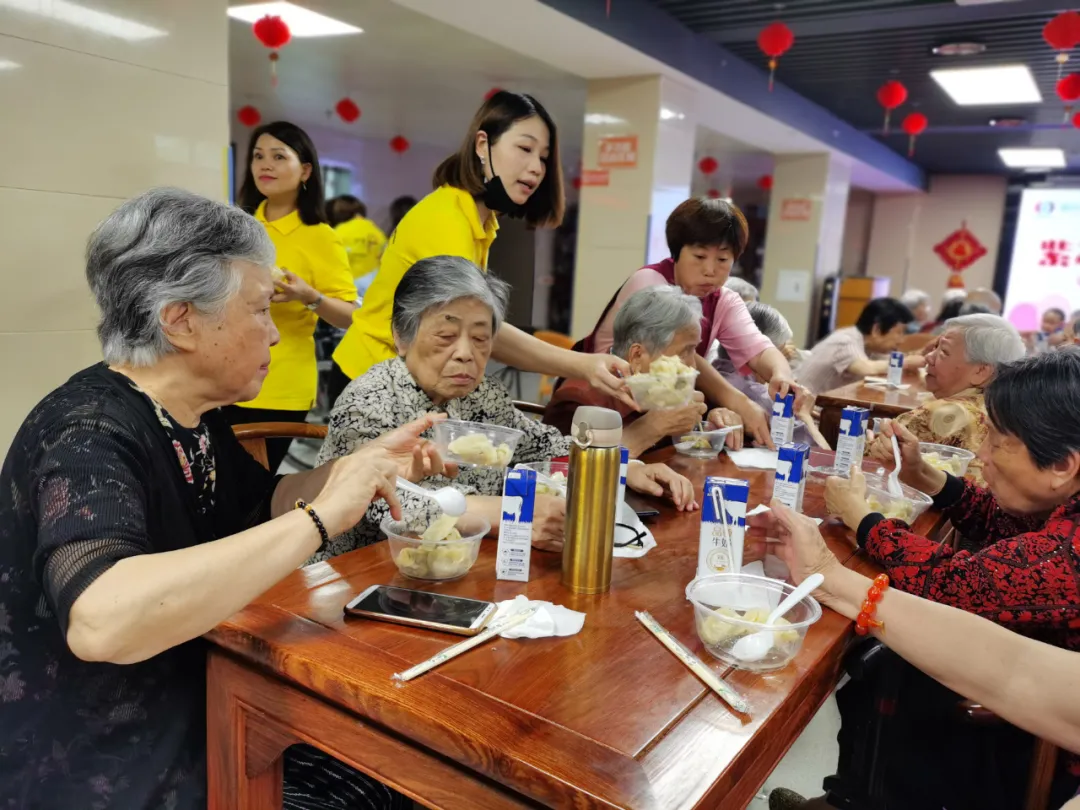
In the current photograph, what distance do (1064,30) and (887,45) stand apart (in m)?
2.13

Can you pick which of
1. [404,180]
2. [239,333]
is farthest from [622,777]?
[404,180]

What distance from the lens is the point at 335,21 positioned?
5418mm

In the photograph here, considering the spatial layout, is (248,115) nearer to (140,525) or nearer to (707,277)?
(707,277)

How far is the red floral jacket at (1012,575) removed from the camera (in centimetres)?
123

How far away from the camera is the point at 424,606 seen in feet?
3.79

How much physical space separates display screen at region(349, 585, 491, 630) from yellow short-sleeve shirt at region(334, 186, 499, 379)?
1010 millimetres

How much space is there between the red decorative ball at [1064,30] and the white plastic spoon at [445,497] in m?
4.47

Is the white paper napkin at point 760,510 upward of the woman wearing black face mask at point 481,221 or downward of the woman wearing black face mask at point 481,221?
downward

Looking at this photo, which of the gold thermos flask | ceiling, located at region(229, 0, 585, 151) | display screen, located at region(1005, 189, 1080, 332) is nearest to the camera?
the gold thermos flask

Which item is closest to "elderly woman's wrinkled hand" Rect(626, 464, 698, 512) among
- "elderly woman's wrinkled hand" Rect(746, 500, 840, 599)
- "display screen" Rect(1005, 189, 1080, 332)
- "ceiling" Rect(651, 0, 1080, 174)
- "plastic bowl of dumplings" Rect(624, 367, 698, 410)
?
"plastic bowl of dumplings" Rect(624, 367, 698, 410)

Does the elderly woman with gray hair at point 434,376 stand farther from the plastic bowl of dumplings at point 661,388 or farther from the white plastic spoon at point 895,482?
the white plastic spoon at point 895,482

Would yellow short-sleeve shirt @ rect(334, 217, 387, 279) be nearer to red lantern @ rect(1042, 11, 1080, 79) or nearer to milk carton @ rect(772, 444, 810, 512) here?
red lantern @ rect(1042, 11, 1080, 79)

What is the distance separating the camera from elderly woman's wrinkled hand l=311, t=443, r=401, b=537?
3.50ft

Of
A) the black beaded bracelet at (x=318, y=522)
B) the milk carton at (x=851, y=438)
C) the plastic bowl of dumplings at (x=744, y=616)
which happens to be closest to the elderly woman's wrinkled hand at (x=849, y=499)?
the milk carton at (x=851, y=438)
